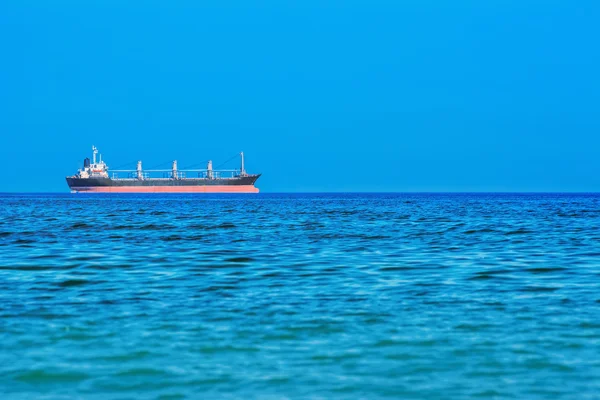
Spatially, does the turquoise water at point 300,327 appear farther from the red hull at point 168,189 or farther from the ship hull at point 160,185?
the ship hull at point 160,185

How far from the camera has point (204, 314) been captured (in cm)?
905

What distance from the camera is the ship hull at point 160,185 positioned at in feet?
567

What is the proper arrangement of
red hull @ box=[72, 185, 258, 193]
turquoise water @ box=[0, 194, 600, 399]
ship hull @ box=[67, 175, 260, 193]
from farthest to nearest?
ship hull @ box=[67, 175, 260, 193]
red hull @ box=[72, 185, 258, 193]
turquoise water @ box=[0, 194, 600, 399]

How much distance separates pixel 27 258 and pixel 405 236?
11735 millimetres

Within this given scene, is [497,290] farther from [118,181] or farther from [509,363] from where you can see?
[118,181]

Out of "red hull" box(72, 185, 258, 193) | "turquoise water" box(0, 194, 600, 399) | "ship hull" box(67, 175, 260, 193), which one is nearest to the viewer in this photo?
"turquoise water" box(0, 194, 600, 399)

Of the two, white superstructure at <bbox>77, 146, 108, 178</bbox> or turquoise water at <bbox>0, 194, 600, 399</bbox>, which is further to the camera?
white superstructure at <bbox>77, 146, 108, 178</bbox>

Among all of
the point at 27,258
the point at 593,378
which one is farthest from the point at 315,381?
the point at 27,258

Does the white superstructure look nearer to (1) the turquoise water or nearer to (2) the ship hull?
(2) the ship hull

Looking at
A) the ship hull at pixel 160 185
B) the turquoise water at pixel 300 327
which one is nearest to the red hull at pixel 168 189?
the ship hull at pixel 160 185

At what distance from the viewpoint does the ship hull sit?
172750 millimetres

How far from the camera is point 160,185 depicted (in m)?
181

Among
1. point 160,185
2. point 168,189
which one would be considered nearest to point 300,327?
point 160,185

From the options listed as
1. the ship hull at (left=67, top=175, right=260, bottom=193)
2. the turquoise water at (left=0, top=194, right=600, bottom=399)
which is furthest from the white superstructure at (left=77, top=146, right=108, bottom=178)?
the turquoise water at (left=0, top=194, right=600, bottom=399)
